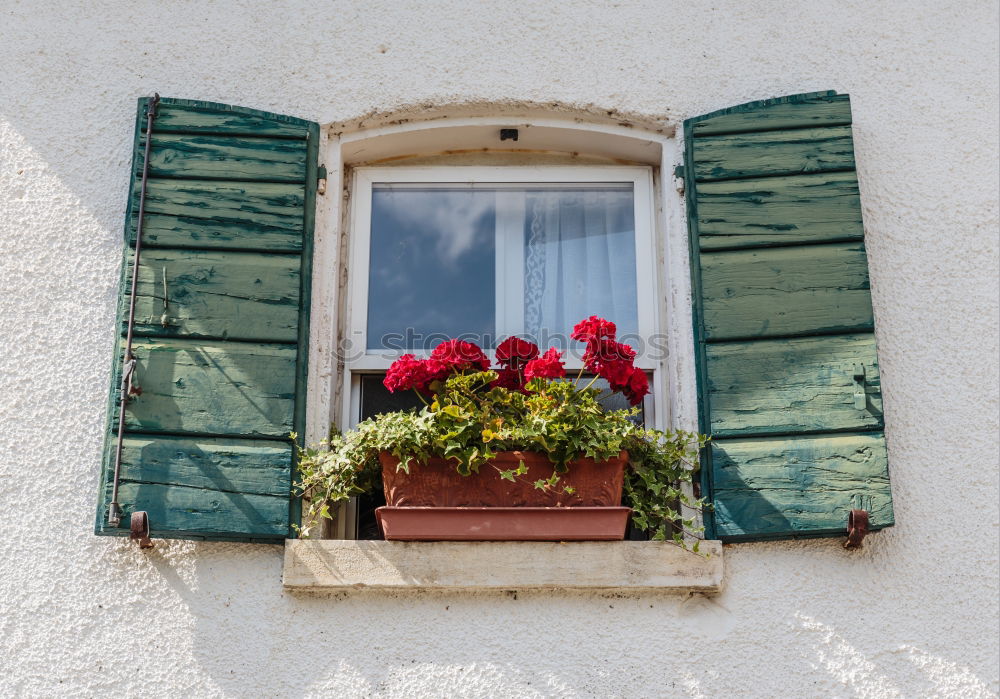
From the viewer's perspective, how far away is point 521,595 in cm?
328

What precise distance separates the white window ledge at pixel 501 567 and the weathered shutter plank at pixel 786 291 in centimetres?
71

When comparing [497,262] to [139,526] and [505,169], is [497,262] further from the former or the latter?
[139,526]

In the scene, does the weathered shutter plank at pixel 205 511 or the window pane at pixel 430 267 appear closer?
the weathered shutter plank at pixel 205 511

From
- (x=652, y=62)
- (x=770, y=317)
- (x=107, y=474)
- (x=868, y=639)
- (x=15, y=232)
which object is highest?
(x=652, y=62)

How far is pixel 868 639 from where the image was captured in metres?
3.24

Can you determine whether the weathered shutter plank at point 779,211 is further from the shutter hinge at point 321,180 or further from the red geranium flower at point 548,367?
the shutter hinge at point 321,180

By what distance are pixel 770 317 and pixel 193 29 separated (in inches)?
83.2

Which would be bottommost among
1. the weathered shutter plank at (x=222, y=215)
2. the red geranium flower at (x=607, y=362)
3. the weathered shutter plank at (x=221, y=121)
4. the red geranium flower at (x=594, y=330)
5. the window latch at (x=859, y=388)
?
the window latch at (x=859, y=388)

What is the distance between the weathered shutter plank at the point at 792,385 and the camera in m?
3.40

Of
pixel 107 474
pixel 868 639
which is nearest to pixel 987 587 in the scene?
pixel 868 639

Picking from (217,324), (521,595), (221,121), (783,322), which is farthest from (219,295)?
(783,322)

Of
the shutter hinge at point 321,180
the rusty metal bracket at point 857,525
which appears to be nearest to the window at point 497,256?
the shutter hinge at point 321,180

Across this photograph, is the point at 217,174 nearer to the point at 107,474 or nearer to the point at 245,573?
the point at 107,474

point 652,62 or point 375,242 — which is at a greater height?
point 652,62
